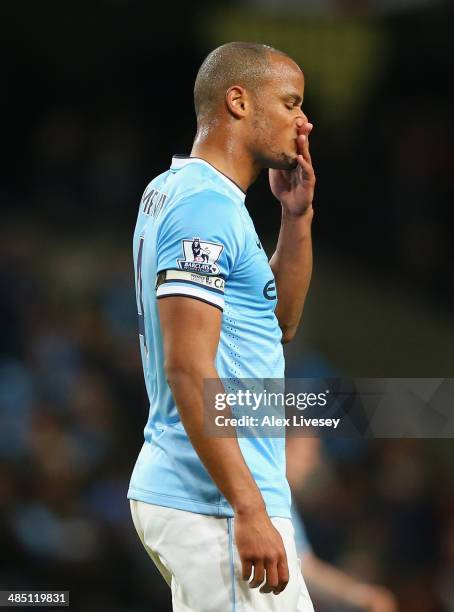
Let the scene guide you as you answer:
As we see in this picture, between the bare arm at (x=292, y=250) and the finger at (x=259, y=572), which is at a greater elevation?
the bare arm at (x=292, y=250)

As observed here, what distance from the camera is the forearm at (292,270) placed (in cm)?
321

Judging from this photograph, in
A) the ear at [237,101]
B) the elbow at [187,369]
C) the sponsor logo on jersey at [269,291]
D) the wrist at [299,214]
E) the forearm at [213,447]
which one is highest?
the ear at [237,101]

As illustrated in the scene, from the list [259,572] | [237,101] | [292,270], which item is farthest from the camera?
[292,270]

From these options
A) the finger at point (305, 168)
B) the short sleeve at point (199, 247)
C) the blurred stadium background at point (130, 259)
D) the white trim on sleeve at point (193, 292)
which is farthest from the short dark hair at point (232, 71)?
the blurred stadium background at point (130, 259)

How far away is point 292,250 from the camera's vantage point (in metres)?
3.24

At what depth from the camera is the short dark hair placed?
2.86 metres

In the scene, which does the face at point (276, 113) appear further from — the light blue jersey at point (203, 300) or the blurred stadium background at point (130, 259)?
the blurred stadium background at point (130, 259)

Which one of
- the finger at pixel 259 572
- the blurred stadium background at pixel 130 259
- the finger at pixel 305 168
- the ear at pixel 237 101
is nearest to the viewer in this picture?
the finger at pixel 259 572

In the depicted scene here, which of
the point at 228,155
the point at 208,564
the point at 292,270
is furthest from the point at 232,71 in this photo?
the point at 208,564

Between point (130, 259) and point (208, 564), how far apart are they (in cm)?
634

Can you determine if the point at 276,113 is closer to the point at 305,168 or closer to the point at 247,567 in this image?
the point at 305,168

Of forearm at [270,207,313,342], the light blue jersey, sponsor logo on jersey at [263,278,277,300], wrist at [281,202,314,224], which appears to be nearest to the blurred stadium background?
forearm at [270,207,313,342]

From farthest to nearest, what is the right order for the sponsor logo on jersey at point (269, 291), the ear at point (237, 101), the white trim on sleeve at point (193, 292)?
the ear at point (237, 101), the sponsor logo on jersey at point (269, 291), the white trim on sleeve at point (193, 292)

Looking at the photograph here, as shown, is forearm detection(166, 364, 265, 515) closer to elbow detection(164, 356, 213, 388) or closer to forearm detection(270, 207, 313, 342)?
elbow detection(164, 356, 213, 388)
